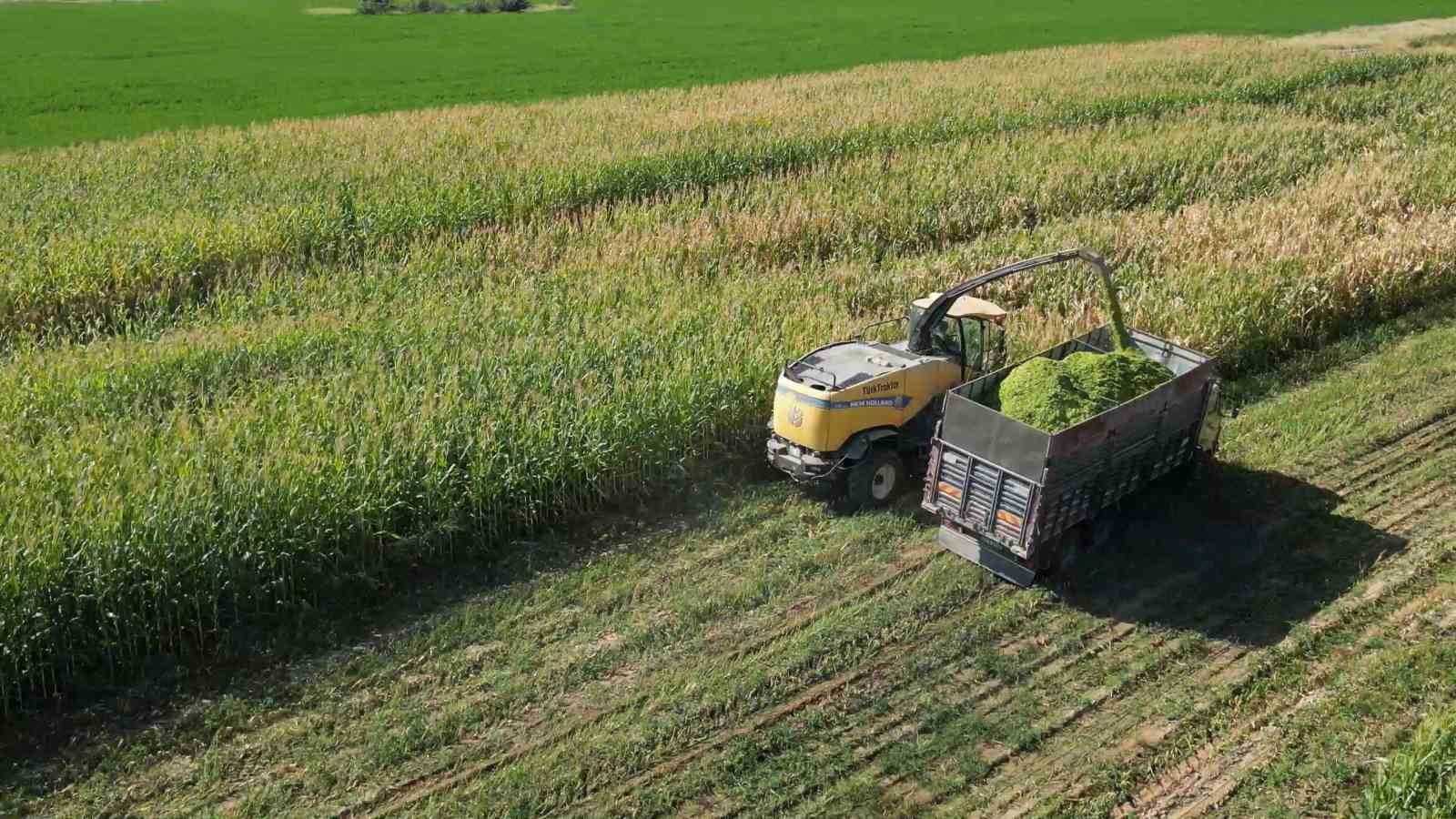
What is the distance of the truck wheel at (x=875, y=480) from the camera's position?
1095cm

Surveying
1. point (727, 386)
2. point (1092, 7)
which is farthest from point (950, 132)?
point (1092, 7)

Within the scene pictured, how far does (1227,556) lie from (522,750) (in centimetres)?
624

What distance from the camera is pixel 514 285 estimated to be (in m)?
16.0

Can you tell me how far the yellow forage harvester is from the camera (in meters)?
9.90

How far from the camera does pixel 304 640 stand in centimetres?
917

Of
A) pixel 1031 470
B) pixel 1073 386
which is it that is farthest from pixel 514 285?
pixel 1031 470

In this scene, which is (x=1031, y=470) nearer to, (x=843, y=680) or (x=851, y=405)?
(x=851, y=405)

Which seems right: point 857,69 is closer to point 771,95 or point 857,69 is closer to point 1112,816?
point 771,95

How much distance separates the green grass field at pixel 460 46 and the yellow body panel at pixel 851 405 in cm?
2364

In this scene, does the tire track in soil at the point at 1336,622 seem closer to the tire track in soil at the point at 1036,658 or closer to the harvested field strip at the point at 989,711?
the harvested field strip at the point at 989,711

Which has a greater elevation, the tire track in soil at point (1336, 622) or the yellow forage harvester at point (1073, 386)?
the yellow forage harvester at point (1073, 386)

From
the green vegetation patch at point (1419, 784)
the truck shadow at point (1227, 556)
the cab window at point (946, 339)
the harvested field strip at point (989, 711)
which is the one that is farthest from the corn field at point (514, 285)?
the green vegetation patch at point (1419, 784)

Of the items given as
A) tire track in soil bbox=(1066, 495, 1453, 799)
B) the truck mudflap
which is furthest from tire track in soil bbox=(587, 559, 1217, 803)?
tire track in soil bbox=(1066, 495, 1453, 799)

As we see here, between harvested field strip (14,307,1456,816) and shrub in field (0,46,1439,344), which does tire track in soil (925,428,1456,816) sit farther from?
shrub in field (0,46,1439,344)
